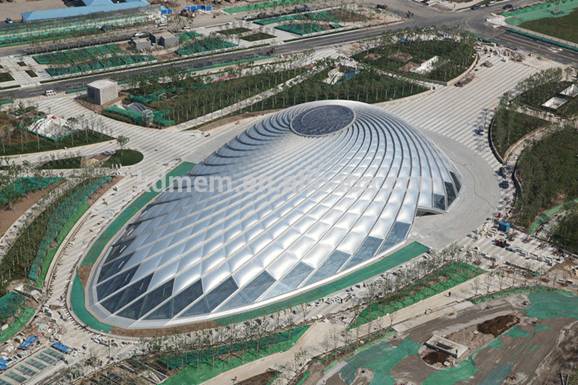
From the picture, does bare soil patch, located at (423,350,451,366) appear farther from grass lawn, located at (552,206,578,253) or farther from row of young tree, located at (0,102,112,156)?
row of young tree, located at (0,102,112,156)

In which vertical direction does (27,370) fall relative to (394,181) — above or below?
below

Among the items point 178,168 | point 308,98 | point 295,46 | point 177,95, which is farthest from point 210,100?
point 295,46

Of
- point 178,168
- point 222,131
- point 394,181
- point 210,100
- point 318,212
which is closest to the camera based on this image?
point 318,212

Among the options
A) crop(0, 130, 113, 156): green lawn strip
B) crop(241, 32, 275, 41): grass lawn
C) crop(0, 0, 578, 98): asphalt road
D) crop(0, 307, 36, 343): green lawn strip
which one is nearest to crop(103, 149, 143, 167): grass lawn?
crop(0, 130, 113, 156): green lawn strip

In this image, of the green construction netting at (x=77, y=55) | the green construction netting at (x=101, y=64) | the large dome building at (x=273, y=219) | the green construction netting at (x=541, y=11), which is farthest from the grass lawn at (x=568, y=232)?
the green construction netting at (x=541, y=11)

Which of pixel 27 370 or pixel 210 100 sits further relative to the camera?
pixel 210 100

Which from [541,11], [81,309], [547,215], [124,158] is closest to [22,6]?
[124,158]

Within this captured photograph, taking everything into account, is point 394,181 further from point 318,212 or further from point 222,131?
point 222,131
